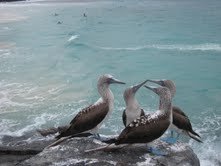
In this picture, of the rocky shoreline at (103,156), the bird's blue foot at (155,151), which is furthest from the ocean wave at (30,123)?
the bird's blue foot at (155,151)

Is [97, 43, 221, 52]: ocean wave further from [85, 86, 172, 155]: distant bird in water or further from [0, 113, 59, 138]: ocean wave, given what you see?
[85, 86, 172, 155]: distant bird in water

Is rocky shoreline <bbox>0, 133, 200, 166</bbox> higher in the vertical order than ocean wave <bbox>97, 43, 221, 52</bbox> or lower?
higher

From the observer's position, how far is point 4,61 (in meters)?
27.4

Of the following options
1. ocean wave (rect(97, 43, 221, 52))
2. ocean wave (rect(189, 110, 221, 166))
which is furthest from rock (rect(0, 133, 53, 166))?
ocean wave (rect(97, 43, 221, 52))

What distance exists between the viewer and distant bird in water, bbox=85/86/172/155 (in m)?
6.67

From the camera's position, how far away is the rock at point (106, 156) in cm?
Result: 673

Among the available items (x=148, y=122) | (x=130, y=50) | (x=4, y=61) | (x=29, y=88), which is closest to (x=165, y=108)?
(x=148, y=122)

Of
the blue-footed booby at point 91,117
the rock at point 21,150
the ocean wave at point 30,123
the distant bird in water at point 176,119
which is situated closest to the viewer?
the blue-footed booby at point 91,117

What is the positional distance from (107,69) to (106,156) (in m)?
18.9

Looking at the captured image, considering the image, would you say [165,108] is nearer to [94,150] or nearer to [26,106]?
[94,150]

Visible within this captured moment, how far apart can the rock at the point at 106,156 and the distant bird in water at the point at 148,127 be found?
10.4 inches

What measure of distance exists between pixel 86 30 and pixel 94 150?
36.4 m

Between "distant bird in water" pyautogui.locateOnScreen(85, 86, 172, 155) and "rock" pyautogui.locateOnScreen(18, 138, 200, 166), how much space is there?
0.26 m

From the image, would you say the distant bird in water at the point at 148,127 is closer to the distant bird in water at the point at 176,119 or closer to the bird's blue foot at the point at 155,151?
the bird's blue foot at the point at 155,151
